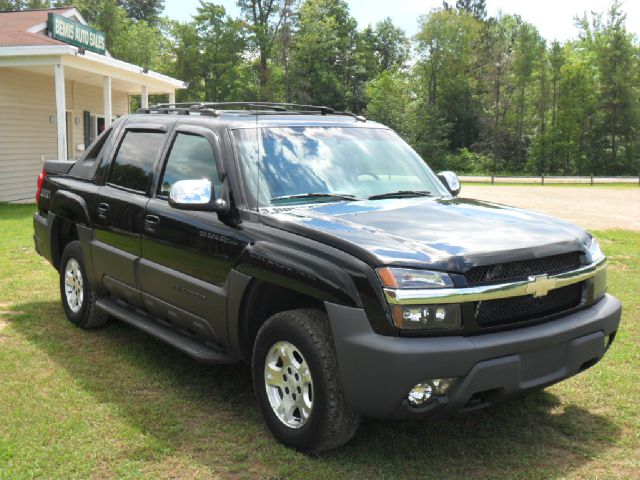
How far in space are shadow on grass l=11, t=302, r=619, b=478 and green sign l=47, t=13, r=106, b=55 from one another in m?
15.0

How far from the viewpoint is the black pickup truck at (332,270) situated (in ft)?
10.1

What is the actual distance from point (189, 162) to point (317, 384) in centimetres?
195

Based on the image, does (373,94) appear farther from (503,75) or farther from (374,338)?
(374,338)

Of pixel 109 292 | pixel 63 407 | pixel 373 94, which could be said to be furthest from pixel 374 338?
pixel 373 94

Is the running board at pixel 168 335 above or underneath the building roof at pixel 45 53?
underneath

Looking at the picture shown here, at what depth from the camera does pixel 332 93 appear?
219 feet

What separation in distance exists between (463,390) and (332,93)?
65.4 meters

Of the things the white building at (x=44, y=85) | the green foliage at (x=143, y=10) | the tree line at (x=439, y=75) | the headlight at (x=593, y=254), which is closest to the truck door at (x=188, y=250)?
the headlight at (x=593, y=254)

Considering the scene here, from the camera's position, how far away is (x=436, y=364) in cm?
298

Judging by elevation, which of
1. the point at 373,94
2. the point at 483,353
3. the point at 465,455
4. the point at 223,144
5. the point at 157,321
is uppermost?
the point at 373,94

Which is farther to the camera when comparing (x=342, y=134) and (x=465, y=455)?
(x=342, y=134)

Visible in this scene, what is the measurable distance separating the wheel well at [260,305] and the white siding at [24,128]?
15.3m

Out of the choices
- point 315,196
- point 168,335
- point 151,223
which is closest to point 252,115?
point 315,196

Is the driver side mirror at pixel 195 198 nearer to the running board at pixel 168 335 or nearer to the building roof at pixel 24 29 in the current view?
the running board at pixel 168 335
